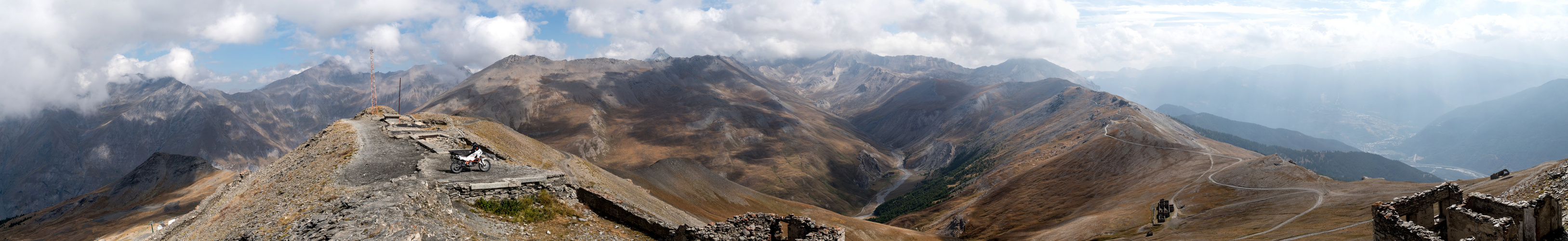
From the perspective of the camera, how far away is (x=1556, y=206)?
15727 mm

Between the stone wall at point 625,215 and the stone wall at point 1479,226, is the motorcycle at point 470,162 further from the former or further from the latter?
the stone wall at point 1479,226

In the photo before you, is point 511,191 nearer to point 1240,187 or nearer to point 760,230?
point 760,230

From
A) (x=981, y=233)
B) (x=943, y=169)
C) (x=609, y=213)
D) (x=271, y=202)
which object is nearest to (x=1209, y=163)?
(x=981, y=233)

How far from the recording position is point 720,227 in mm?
20469

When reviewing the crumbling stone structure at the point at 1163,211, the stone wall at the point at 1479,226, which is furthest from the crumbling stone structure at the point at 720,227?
the crumbling stone structure at the point at 1163,211

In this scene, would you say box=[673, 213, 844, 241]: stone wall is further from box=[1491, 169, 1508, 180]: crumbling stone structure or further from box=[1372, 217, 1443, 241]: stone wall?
box=[1491, 169, 1508, 180]: crumbling stone structure

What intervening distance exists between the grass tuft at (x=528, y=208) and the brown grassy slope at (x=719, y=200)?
106ft

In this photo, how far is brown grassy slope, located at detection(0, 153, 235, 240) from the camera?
90.8 meters

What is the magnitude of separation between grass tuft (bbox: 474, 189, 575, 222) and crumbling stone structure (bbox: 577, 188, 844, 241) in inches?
55.3

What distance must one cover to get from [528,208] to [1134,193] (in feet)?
258

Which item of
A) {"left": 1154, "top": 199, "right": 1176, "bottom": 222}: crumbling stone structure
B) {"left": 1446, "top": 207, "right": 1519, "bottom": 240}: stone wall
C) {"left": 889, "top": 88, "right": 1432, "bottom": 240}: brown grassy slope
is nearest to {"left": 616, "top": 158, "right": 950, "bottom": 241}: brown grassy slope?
{"left": 889, "top": 88, "right": 1432, "bottom": 240}: brown grassy slope

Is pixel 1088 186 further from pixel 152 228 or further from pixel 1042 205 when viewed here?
pixel 152 228

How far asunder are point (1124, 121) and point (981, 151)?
56835mm

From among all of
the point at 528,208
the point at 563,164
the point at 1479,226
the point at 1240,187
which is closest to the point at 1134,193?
the point at 1240,187
